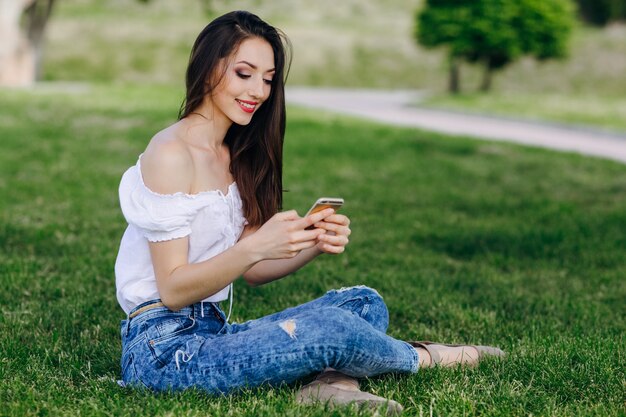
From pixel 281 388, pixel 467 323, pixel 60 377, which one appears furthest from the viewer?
pixel 467 323

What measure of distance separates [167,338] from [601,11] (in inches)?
3331

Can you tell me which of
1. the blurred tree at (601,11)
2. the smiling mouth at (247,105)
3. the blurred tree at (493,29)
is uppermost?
the blurred tree at (601,11)

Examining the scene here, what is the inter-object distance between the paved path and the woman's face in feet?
38.1

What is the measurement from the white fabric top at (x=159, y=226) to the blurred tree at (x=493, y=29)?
33012 mm

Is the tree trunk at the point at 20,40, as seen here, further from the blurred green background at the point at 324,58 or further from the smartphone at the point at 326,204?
the smartphone at the point at 326,204

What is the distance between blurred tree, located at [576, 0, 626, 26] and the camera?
76312 mm

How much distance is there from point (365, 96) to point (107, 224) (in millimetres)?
28210

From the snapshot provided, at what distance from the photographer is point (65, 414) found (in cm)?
321

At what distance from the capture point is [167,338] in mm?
3422

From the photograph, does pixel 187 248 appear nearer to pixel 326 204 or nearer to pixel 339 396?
pixel 326 204

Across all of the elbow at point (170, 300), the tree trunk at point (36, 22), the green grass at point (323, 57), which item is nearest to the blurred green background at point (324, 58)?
the green grass at point (323, 57)

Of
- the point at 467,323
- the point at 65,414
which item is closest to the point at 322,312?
the point at 65,414

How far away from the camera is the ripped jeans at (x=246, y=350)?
326cm

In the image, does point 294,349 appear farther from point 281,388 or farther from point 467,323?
point 467,323
